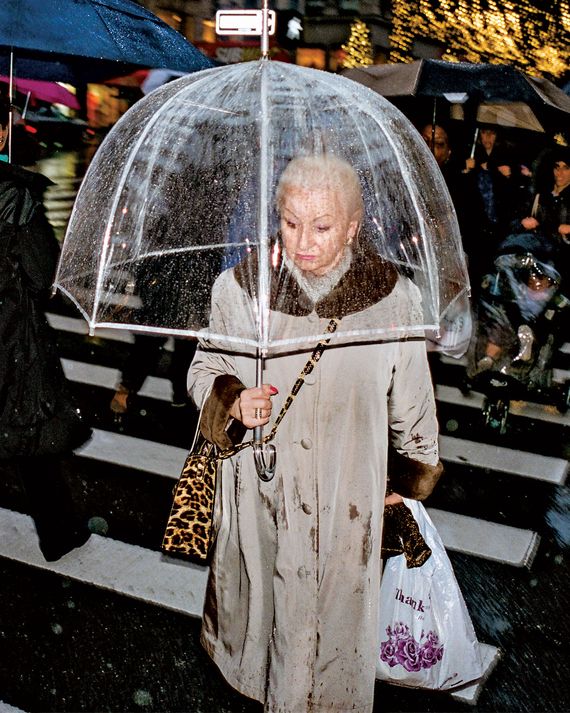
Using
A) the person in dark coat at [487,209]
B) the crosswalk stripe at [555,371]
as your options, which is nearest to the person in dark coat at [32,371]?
the person in dark coat at [487,209]

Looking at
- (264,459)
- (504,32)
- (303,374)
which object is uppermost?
(504,32)

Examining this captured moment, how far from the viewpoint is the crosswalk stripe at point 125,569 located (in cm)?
427

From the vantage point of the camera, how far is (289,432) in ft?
8.95

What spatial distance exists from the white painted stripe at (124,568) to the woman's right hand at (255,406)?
6.35 feet

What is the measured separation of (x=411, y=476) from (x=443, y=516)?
2.66m

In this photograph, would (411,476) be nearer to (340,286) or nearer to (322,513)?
(322,513)

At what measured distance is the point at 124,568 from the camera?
455 centimetres

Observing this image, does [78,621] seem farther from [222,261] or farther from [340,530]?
[222,261]

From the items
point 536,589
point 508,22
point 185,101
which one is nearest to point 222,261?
point 185,101

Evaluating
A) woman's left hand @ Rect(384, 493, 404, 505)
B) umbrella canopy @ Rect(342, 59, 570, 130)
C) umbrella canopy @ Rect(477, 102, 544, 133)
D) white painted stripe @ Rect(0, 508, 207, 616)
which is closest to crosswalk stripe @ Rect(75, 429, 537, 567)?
white painted stripe @ Rect(0, 508, 207, 616)

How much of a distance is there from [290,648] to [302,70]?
1.98 meters

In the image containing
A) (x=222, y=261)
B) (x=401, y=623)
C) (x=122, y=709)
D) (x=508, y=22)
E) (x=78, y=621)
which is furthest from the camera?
(x=508, y=22)

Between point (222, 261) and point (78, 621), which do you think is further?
point (78, 621)

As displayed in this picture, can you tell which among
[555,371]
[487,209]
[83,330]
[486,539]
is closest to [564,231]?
[487,209]
